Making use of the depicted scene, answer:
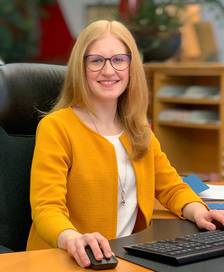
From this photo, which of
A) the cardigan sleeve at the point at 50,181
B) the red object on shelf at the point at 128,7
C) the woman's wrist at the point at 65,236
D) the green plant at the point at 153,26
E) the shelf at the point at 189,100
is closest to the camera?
the woman's wrist at the point at 65,236

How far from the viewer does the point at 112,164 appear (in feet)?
4.99

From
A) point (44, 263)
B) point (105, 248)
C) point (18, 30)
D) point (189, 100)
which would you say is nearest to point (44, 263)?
point (44, 263)

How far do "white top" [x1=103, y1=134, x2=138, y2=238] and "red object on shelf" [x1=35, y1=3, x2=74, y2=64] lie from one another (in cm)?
327

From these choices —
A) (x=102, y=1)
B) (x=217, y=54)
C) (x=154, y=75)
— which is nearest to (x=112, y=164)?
(x=154, y=75)

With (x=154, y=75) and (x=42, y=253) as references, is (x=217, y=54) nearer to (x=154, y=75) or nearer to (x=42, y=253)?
(x=154, y=75)

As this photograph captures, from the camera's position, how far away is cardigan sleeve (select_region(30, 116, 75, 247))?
132 cm

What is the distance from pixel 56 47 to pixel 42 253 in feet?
12.9

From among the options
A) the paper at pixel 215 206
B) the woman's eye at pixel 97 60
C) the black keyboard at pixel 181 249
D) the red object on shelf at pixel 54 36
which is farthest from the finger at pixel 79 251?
the red object on shelf at pixel 54 36

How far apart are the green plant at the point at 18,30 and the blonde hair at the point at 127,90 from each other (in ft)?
8.57

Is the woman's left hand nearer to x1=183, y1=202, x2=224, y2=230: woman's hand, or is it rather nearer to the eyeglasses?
x1=183, y1=202, x2=224, y2=230: woman's hand

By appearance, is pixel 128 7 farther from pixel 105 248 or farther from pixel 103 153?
pixel 105 248

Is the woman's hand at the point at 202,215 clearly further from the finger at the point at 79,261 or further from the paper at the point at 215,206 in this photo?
the finger at the point at 79,261

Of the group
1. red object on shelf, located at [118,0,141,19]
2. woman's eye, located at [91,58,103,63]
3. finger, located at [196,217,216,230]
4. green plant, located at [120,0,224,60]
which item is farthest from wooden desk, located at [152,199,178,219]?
red object on shelf, located at [118,0,141,19]

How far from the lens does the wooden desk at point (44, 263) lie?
1099mm
